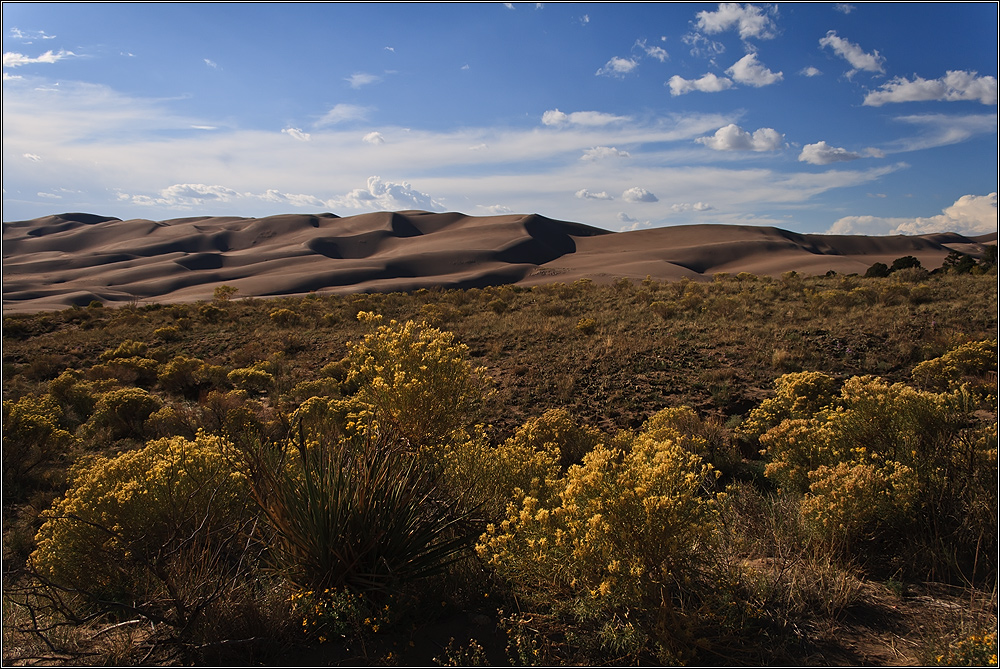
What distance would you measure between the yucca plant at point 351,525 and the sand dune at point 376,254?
54.4 m

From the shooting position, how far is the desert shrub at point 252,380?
1030cm

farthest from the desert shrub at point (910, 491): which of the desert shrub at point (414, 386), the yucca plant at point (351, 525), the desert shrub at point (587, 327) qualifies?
the desert shrub at point (587, 327)

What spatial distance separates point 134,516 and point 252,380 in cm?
704

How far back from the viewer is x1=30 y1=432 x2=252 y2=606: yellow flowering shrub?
11.2ft

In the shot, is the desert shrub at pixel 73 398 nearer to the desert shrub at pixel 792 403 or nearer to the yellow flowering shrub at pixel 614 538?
the yellow flowering shrub at pixel 614 538

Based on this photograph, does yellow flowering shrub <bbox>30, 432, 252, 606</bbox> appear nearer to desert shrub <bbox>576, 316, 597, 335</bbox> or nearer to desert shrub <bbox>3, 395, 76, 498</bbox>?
desert shrub <bbox>3, 395, 76, 498</bbox>

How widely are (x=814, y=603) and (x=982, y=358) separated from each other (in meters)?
6.71

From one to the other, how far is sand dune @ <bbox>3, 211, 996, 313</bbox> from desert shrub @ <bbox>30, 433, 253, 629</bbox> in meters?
54.3

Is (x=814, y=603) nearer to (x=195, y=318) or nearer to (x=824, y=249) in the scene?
(x=195, y=318)

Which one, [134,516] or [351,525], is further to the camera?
[134,516]

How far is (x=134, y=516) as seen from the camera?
12.0ft

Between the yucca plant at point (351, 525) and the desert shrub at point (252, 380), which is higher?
the yucca plant at point (351, 525)

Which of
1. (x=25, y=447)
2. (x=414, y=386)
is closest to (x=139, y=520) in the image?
(x=414, y=386)

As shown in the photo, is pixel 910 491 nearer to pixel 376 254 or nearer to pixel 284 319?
pixel 284 319
